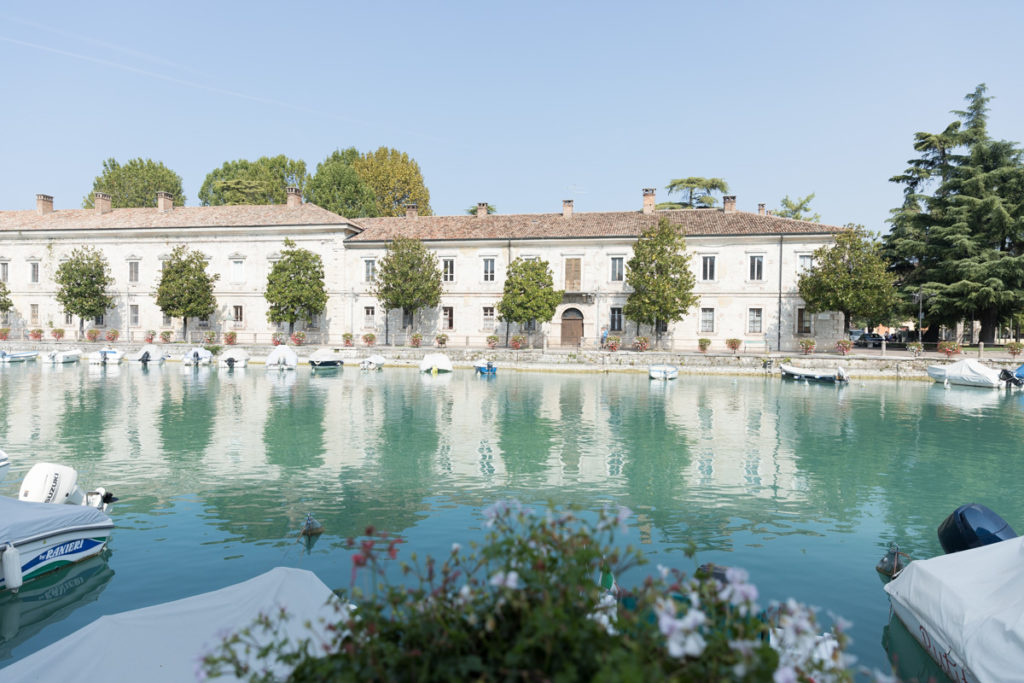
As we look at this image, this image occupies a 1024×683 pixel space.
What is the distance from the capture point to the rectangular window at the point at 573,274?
42.3 meters

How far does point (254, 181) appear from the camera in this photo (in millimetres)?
63875

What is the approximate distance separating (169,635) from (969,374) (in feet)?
117

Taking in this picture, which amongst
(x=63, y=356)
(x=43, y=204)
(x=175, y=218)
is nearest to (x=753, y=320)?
(x=175, y=218)

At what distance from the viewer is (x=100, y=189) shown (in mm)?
69000

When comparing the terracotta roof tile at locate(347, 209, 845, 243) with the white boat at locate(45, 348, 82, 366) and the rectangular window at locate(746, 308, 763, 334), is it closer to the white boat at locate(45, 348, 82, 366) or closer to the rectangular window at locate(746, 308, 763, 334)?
the rectangular window at locate(746, 308, 763, 334)

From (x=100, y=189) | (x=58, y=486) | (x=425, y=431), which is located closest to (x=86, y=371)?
(x=425, y=431)

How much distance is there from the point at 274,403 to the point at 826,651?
21.1m

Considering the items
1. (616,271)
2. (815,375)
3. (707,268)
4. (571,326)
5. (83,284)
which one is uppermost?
(707,268)

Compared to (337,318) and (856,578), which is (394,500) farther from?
(337,318)

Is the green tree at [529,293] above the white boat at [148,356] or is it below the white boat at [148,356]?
above

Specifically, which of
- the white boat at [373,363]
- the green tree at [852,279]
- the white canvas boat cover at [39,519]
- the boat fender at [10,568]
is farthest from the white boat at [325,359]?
the boat fender at [10,568]

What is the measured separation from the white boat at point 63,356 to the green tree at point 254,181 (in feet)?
87.6

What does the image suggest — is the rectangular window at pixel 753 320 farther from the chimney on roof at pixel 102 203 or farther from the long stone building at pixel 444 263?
the chimney on roof at pixel 102 203

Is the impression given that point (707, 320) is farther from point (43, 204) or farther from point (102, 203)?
point (43, 204)
